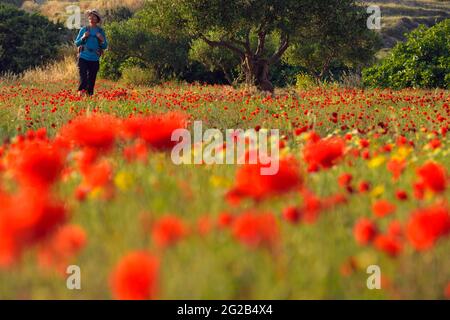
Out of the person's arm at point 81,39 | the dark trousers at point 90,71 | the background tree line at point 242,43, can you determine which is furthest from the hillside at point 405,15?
the person's arm at point 81,39

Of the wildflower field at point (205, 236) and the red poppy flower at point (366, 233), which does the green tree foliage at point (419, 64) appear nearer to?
the wildflower field at point (205, 236)

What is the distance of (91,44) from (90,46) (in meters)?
0.04

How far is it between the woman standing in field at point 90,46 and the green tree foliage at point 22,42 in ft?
41.4

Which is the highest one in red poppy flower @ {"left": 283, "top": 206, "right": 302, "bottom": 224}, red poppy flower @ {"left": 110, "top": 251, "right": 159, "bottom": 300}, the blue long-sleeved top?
the blue long-sleeved top

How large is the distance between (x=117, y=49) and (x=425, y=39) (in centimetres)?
1129

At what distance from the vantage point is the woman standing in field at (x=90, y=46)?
11828mm

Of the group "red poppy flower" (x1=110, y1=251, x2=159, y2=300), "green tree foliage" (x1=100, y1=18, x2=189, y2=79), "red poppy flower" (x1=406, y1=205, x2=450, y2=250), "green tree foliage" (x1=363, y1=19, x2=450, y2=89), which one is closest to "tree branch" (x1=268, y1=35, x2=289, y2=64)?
"green tree foliage" (x1=363, y1=19, x2=450, y2=89)

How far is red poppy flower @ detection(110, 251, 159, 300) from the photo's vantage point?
4.95 feet

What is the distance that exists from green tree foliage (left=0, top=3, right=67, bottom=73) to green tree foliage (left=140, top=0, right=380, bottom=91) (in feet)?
31.6

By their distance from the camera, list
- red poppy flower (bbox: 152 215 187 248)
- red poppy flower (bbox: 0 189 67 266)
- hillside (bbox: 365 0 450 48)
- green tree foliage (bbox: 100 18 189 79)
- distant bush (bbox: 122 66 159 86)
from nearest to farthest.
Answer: red poppy flower (bbox: 0 189 67 266), red poppy flower (bbox: 152 215 187 248), distant bush (bbox: 122 66 159 86), green tree foliage (bbox: 100 18 189 79), hillside (bbox: 365 0 450 48)

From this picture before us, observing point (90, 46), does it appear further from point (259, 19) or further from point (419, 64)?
point (419, 64)

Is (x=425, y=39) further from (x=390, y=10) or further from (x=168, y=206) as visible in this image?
(x=390, y=10)

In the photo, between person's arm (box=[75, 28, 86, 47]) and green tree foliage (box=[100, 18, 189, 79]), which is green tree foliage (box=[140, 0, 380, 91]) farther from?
green tree foliage (box=[100, 18, 189, 79])
